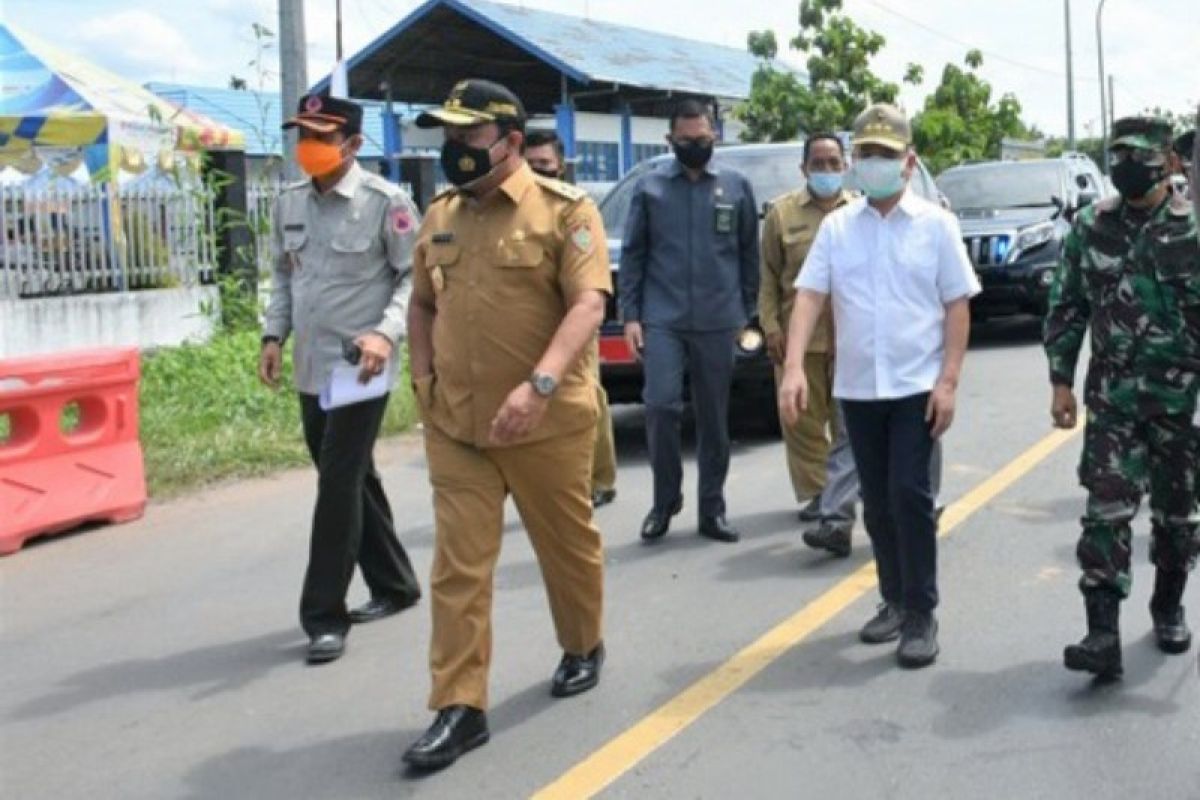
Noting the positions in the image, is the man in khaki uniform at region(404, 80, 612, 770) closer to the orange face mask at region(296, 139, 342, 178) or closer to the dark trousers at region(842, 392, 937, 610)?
the orange face mask at region(296, 139, 342, 178)

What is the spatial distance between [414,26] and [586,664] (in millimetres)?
26237

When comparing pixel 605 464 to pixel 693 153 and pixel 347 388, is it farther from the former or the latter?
pixel 347 388

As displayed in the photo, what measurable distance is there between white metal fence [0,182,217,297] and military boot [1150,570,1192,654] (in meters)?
10.4

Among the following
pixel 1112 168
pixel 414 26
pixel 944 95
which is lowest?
pixel 1112 168

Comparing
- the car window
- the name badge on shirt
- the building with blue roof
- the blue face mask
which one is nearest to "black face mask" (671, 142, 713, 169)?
the name badge on shirt

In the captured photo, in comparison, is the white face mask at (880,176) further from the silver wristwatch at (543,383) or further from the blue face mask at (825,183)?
the blue face mask at (825,183)

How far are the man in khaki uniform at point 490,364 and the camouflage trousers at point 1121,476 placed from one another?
1538 millimetres

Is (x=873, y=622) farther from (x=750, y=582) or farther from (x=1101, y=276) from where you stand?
(x=1101, y=276)

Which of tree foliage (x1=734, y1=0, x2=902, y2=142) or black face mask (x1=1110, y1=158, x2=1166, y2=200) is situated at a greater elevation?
tree foliage (x1=734, y1=0, x2=902, y2=142)

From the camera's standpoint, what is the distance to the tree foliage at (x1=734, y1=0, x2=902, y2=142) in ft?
80.2

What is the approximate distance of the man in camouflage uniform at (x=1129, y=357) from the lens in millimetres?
4395

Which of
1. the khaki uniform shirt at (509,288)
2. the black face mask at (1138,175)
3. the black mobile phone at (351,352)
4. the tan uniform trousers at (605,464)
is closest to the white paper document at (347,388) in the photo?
the black mobile phone at (351,352)

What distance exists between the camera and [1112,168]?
4422mm

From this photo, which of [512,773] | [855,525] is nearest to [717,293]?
[855,525]
